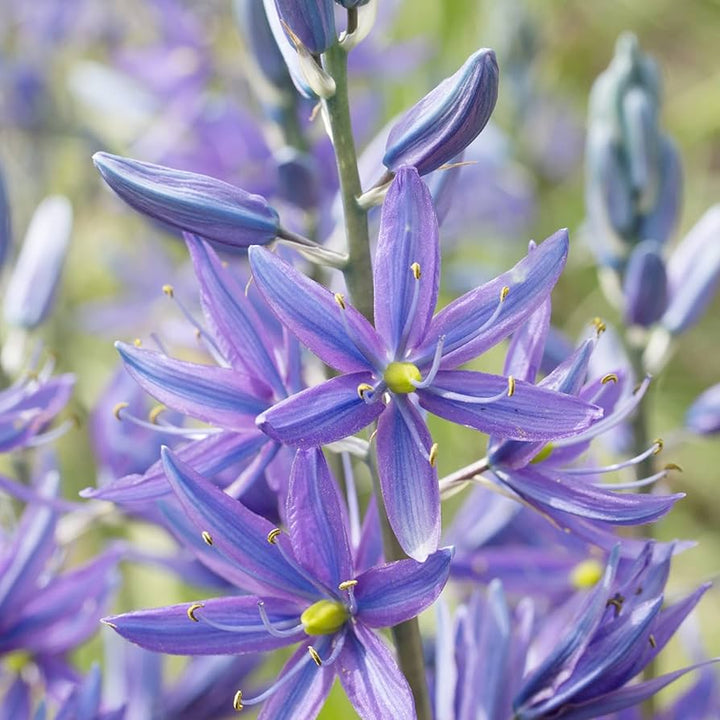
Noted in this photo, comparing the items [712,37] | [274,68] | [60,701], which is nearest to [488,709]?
[60,701]

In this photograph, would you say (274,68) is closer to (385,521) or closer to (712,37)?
(385,521)

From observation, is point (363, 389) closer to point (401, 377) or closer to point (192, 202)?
point (401, 377)

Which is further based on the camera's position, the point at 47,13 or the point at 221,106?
the point at 47,13

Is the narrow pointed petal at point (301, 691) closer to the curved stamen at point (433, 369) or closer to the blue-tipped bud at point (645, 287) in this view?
the curved stamen at point (433, 369)

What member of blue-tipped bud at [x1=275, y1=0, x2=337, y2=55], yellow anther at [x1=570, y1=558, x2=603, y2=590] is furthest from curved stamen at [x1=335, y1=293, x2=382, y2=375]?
yellow anther at [x1=570, y1=558, x2=603, y2=590]

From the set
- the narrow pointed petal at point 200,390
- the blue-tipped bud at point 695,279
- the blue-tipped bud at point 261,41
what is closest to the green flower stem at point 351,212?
the narrow pointed petal at point 200,390

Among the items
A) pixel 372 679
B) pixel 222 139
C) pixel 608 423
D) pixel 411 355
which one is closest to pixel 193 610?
pixel 372 679

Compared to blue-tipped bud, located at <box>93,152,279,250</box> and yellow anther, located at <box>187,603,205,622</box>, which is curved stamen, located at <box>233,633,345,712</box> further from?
blue-tipped bud, located at <box>93,152,279,250</box>
